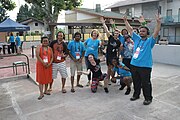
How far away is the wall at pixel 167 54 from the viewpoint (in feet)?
26.4

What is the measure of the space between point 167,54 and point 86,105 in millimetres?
5962

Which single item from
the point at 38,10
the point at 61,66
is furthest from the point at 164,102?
the point at 38,10

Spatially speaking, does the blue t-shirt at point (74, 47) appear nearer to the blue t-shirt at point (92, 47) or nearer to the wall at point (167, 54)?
the blue t-shirt at point (92, 47)

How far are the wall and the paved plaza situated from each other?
9.62ft

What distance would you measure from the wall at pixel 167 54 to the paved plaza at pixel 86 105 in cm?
293

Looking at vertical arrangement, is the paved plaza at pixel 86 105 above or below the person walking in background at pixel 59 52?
below

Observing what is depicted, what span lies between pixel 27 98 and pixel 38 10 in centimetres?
1111

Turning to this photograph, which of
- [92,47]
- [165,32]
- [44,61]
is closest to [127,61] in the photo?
[92,47]

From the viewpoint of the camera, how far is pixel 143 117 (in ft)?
10.9

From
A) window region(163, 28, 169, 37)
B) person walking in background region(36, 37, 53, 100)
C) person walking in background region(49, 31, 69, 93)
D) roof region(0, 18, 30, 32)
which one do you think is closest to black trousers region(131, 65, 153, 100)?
person walking in background region(49, 31, 69, 93)

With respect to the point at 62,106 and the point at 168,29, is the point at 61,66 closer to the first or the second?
the point at 62,106

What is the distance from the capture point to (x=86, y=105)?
3.97m

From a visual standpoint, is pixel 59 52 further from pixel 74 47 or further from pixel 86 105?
pixel 86 105

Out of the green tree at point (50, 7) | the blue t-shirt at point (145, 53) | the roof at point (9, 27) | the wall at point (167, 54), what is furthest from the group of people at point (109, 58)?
the green tree at point (50, 7)
